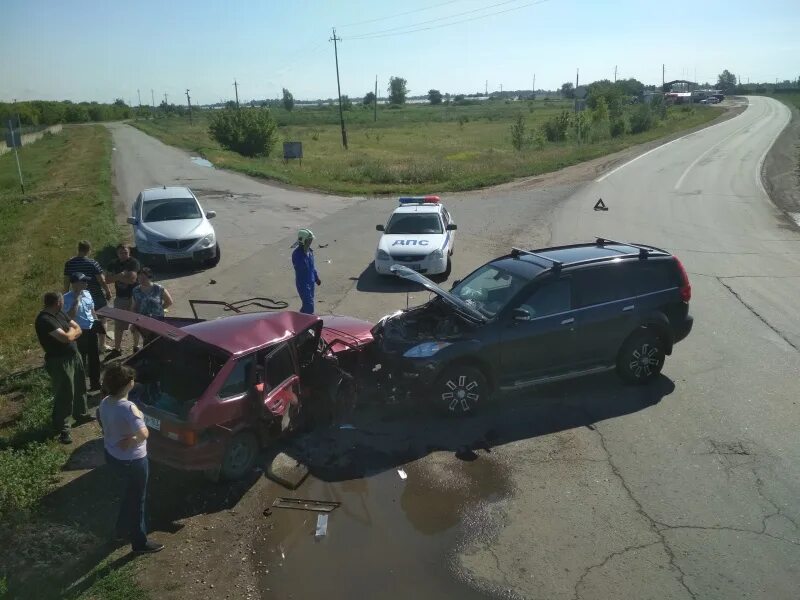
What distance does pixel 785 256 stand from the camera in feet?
52.9

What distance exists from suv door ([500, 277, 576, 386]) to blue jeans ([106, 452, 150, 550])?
417 cm

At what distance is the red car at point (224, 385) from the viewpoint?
6285mm

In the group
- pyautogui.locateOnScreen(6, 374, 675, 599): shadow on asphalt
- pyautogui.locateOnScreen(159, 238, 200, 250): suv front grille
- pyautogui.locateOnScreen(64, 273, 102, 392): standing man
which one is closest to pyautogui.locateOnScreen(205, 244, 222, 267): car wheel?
pyautogui.locateOnScreen(159, 238, 200, 250): suv front grille

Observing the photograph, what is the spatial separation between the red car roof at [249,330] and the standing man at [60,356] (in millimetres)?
1324

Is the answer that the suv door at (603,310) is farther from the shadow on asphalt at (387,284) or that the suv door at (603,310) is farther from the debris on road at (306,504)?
the shadow on asphalt at (387,284)

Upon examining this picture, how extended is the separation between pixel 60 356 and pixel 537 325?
5467 mm

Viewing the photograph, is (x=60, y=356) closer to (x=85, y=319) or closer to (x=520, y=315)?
(x=85, y=319)

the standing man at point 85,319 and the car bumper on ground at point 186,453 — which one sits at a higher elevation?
the standing man at point 85,319

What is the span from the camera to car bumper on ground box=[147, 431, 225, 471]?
6.23m

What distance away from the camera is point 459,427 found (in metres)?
7.79

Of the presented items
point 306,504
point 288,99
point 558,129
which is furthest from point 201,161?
Answer: point 288,99

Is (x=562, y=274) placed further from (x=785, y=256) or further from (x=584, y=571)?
(x=785, y=256)

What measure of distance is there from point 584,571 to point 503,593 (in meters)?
0.73

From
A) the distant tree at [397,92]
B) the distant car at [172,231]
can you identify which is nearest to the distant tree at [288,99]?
the distant tree at [397,92]
